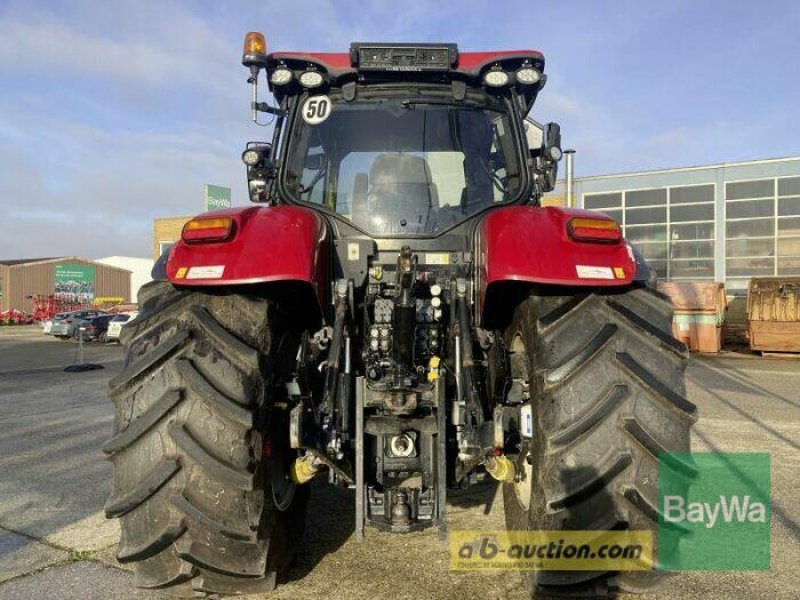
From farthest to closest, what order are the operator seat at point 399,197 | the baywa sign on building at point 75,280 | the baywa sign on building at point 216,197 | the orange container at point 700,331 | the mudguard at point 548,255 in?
1. the baywa sign on building at point 75,280
2. the baywa sign on building at point 216,197
3. the orange container at point 700,331
4. the operator seat at point 399,197
5. the mudguard at point 548,255

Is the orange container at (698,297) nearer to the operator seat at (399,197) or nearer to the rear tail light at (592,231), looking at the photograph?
the operator seat at (399,197)

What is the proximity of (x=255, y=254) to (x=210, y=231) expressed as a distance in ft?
0.80

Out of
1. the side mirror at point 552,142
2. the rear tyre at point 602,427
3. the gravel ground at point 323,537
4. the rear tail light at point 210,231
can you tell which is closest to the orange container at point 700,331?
the gravel ground at point 323,537

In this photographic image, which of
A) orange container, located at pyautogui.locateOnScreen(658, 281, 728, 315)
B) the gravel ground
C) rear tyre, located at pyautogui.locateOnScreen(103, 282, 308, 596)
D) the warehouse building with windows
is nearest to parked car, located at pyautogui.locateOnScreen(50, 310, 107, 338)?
the warehouse building with windows

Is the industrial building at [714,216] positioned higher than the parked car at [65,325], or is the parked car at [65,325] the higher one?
the industrial building at [714,216]

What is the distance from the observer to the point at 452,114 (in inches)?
150

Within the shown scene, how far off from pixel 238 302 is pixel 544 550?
1.63m

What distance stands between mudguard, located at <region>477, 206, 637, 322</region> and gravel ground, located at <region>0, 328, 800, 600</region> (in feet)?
4.97

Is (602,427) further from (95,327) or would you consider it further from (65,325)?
(65,325)

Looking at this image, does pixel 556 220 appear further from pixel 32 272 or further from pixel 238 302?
pixel 32 272

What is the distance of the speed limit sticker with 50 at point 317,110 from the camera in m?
3.83

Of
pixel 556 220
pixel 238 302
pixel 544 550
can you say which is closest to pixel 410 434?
pixel 544 550

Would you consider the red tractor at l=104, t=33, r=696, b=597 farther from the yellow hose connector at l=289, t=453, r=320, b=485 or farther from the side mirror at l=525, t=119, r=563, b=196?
the side mirror at l=525, t=119, r=563, b=196

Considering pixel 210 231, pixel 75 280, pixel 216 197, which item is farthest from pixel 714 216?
pixel 75 280
